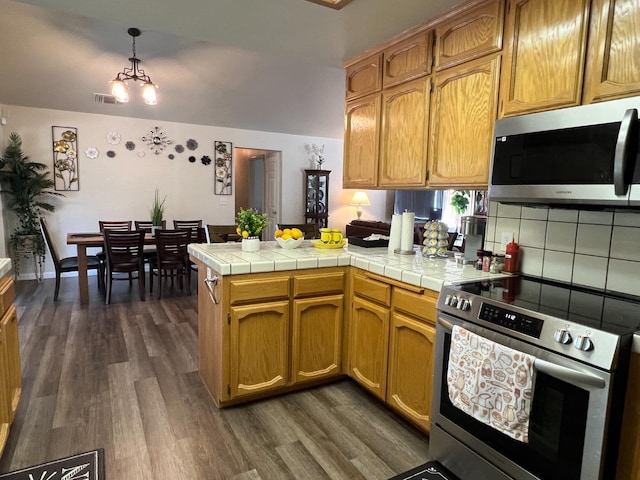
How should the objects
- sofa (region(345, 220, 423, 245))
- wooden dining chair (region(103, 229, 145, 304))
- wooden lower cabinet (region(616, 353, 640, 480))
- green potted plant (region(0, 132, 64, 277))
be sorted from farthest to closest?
sofa (region(345, 220, 423, 245)) → green potted plant (region(0, 132, 64, 277)) → wooden dining chair (region(103, 229, 145, 304)) → wooden lower cabinet (region(616, 353, 640, 480))


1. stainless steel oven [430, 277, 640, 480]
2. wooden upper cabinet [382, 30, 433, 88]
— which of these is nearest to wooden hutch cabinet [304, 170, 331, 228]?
wooden upper cabinet [382, 30, 433, 88]

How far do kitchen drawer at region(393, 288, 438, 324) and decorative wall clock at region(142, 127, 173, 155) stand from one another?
5180 millimetres

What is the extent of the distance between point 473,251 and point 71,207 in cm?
555

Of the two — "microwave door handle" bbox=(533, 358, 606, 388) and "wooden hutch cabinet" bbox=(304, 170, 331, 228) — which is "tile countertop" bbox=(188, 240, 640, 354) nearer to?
"microwave door handle" bbox=(533, 358, 606, 388)

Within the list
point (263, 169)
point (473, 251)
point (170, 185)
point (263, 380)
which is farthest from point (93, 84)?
point (473, 251)

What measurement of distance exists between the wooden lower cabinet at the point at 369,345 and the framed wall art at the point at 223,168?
4.74 m

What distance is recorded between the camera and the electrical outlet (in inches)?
85.4

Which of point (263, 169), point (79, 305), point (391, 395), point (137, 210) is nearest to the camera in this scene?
point (391, 395)

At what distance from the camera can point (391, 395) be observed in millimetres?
2170

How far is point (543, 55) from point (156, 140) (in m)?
5.57

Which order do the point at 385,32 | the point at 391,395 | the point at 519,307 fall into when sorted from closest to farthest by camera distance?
1. the point at 519,307
2. the point at 391,395
3. the point at 385,32

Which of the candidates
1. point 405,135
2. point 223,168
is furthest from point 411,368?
point 223,168

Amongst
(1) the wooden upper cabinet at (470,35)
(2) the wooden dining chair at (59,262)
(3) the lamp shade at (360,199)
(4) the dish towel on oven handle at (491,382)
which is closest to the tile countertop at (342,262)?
(4) the dish towel on oven handle at (491,382)

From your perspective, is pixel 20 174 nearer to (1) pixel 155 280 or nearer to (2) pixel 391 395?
(1) pixel 155 280
